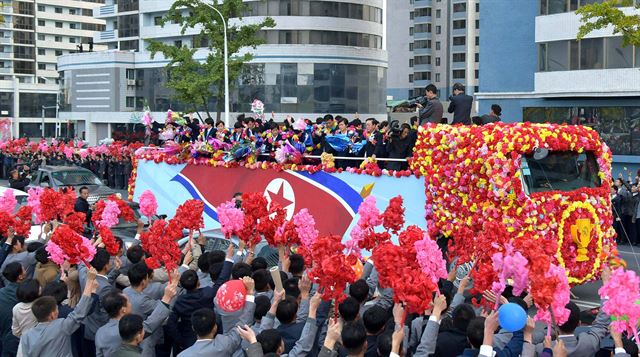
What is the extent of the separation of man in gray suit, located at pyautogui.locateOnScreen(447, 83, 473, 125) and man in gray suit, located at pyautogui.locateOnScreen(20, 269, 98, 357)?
30.1 ft

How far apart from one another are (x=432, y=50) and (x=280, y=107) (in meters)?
32.8

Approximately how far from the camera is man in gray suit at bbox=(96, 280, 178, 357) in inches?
312

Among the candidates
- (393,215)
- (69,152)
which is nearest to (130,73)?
(69,152)

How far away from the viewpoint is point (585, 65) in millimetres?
33344

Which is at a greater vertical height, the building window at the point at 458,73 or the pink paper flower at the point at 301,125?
the building window at the point at 458,73

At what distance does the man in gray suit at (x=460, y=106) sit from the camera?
15766mm

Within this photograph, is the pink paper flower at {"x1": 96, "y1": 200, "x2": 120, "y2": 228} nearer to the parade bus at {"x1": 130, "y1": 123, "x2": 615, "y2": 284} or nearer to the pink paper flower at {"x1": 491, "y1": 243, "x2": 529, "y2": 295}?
the parade bus at {"x1": 130, "y1": 123, "x2": 615, "y2": 284}

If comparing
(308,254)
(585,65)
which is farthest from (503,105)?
(308,254)

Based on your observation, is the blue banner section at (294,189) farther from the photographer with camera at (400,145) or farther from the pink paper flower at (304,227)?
the pink paper flower at (304,227)

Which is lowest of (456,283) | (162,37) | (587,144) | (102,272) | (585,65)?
(456,283)

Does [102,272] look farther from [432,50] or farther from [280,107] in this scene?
[432,50]

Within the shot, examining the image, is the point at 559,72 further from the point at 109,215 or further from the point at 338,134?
the point at 109,215

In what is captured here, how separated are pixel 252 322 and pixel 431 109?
8717mm

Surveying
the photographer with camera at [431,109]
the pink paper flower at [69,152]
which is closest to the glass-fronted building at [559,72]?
the photographer with camera at [431,109]
